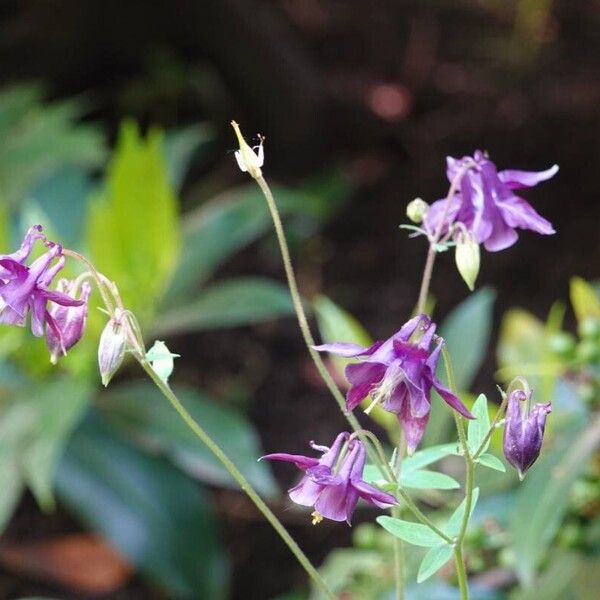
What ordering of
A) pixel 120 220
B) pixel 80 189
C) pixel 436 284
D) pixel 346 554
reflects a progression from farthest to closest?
pixel 436 284
pixel 80 189
pixel 120 220
pixel 346 554

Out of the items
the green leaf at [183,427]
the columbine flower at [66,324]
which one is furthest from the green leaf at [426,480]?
the green leaf at [183,427]

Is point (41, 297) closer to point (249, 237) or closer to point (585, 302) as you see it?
point (585, 302)

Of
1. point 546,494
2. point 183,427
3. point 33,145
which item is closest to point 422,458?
point 546,494

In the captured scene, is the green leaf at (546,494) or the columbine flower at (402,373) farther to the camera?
the green leaf at (546,494)

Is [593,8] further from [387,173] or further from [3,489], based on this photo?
[3,489]

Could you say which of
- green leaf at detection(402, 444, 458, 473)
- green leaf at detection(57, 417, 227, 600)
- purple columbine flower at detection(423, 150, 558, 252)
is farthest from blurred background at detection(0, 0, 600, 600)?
purple columbine flower at detection(423, 150, 558, 252)

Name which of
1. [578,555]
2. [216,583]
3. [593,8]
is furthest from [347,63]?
[578,555]

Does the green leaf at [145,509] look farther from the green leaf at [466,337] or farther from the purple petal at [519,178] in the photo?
the purple petal at [519,178]
